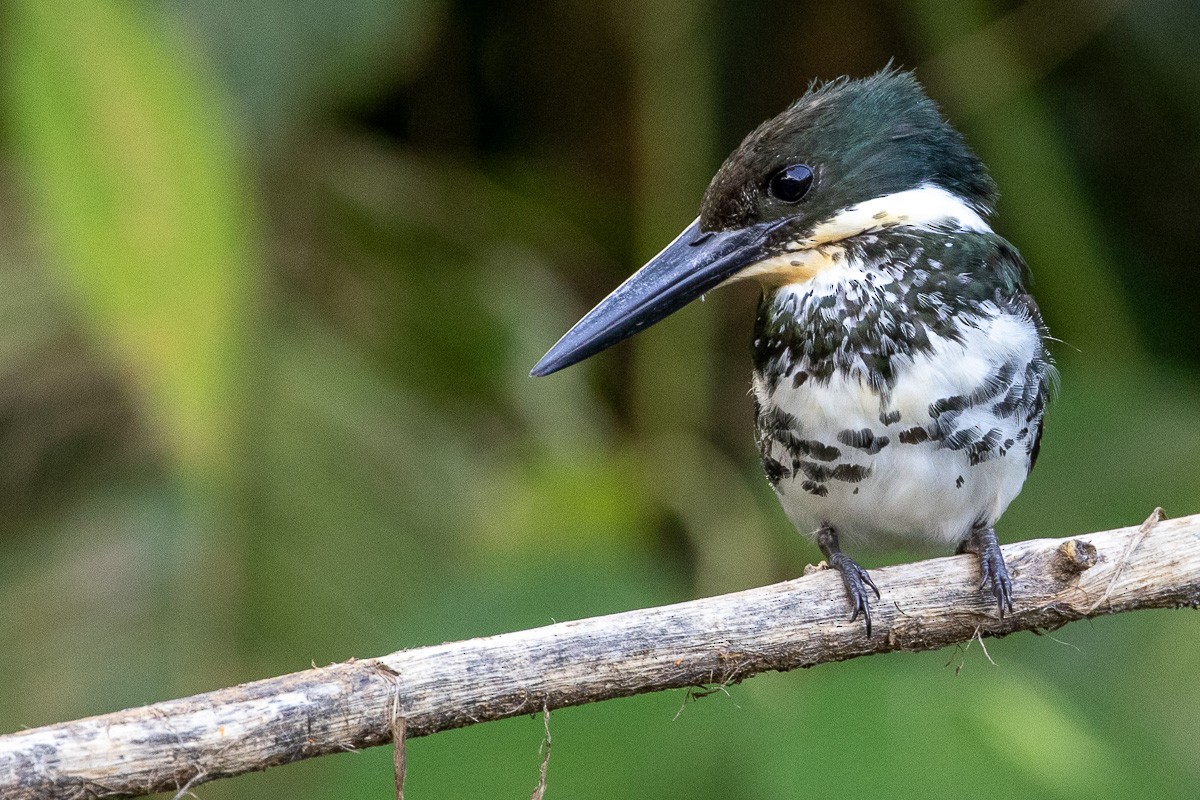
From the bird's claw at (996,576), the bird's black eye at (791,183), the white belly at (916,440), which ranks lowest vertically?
the bird's claw at (996,576)

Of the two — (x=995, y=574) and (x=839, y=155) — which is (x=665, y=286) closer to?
(x=839, y=155)

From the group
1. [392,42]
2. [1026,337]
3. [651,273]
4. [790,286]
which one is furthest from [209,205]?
[1026,337]

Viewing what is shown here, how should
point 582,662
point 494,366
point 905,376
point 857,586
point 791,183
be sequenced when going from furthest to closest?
point 494,366 < point 791,183 < point 905,376 < point 857,586 < point 582,662

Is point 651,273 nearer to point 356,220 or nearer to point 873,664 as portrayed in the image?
point 873,664

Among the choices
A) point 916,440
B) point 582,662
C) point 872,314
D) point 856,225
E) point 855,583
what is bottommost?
point 582,662

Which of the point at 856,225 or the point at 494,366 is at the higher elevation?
the point at 494,366

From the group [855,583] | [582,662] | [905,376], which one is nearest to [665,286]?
[905,376]

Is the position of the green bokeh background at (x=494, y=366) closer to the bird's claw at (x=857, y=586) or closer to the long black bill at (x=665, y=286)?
the bird's claw at (x=857, y=586)

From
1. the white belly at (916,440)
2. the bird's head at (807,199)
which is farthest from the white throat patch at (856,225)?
the white belly at (916,440)
